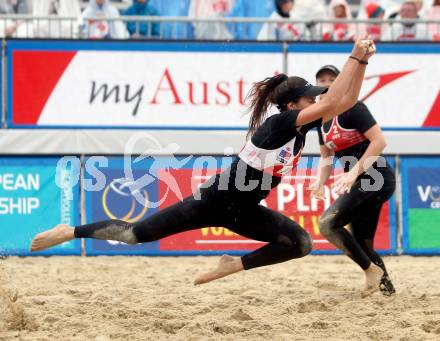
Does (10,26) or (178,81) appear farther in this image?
(10,26)

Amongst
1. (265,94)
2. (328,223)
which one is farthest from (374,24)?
(265,94)

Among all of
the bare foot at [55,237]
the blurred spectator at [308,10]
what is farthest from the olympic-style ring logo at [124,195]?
the bare foot at [55,237]

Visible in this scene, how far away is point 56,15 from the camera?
11.7 metres

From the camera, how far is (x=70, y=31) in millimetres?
11547

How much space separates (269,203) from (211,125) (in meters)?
1.22

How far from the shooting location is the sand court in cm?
602

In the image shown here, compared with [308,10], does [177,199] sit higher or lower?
lower

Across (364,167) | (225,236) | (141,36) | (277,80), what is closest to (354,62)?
(277,80)

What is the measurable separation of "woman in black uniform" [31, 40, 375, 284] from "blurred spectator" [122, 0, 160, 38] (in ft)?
18.5

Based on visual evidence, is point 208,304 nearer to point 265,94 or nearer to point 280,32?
point 265,94

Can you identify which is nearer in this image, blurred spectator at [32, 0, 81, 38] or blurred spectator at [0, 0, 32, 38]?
blurred spectator at [32, 0, 81, 38]

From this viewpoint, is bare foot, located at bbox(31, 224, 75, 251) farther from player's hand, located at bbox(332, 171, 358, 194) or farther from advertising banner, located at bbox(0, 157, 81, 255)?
advertising banner, located at bbox(0, 157, 81, 255)

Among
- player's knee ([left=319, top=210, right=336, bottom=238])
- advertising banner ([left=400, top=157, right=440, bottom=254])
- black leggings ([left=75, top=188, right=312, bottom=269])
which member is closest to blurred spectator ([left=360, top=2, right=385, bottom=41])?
advertising banner ([left=400, top=157, right=440, bottom=254])

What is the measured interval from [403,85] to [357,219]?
14.0 feet
